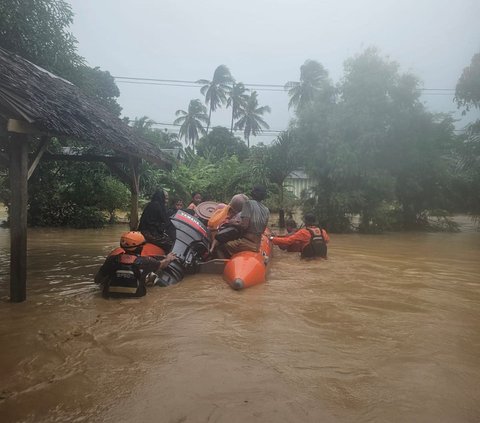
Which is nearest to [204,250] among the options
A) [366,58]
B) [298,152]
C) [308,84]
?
[298,152]

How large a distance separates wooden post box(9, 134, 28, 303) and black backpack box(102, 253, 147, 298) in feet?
3.39

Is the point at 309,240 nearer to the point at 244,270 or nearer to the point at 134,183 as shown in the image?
the point at 244,270

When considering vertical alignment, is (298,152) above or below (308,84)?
below

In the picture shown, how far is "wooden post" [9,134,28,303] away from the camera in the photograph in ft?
15.8

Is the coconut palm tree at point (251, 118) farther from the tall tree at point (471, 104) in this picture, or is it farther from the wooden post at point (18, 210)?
the wooden post at point (18, 210)

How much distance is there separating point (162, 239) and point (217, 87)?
39.6 metres

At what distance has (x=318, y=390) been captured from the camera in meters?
2.93

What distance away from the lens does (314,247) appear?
8562 millimetres

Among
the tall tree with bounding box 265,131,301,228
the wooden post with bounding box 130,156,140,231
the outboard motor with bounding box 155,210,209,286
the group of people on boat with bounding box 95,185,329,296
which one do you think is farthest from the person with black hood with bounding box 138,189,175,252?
the tall tree with bounding box 265,131,301,228

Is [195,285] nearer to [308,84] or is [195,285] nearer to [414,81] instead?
[414,81]

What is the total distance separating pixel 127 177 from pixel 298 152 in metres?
10.6

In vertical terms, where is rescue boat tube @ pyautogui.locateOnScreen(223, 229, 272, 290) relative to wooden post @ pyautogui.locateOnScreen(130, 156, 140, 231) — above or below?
below

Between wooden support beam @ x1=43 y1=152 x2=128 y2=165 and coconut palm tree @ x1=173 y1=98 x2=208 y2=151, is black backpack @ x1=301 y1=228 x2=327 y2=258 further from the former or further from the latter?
coconut palm tree @ x1=173 y1=98 x2=208 y2=151

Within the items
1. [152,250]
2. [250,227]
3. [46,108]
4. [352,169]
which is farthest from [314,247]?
[352,169]
